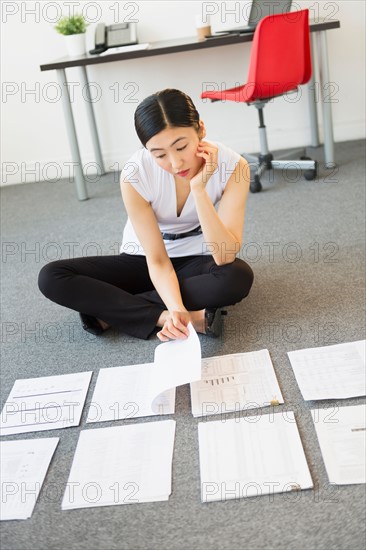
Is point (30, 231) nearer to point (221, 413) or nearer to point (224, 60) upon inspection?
point (224, 60)

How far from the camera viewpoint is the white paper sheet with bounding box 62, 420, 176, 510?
1439 millimetres

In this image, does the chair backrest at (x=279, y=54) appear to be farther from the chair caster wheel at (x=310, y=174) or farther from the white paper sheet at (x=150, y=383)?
the white paper sheet at (x=150, y=383)

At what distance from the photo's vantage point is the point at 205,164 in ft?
6.14

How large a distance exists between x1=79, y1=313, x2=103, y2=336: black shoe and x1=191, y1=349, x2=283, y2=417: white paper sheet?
42 cm

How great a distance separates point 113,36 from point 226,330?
219 centimetres

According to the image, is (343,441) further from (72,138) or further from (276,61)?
(72,138)

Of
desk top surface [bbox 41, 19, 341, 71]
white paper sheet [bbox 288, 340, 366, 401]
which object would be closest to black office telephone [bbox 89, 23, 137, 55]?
desk top surface [bbox 41, 19, 341, 71]

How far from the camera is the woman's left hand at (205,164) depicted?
72.9 inches

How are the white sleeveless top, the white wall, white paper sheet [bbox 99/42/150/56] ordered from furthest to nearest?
1. the white wall
2. white paper sheet [bbox 99/42/150/56]
3. the white sleeveless top

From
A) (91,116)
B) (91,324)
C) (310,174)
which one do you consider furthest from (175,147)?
(91,116)

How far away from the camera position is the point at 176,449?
5.14ft

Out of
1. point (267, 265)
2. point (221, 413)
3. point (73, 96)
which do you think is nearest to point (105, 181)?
point (73, 96)

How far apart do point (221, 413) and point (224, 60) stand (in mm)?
2821

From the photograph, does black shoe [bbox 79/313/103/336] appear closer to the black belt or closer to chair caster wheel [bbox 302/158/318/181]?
the black belt
